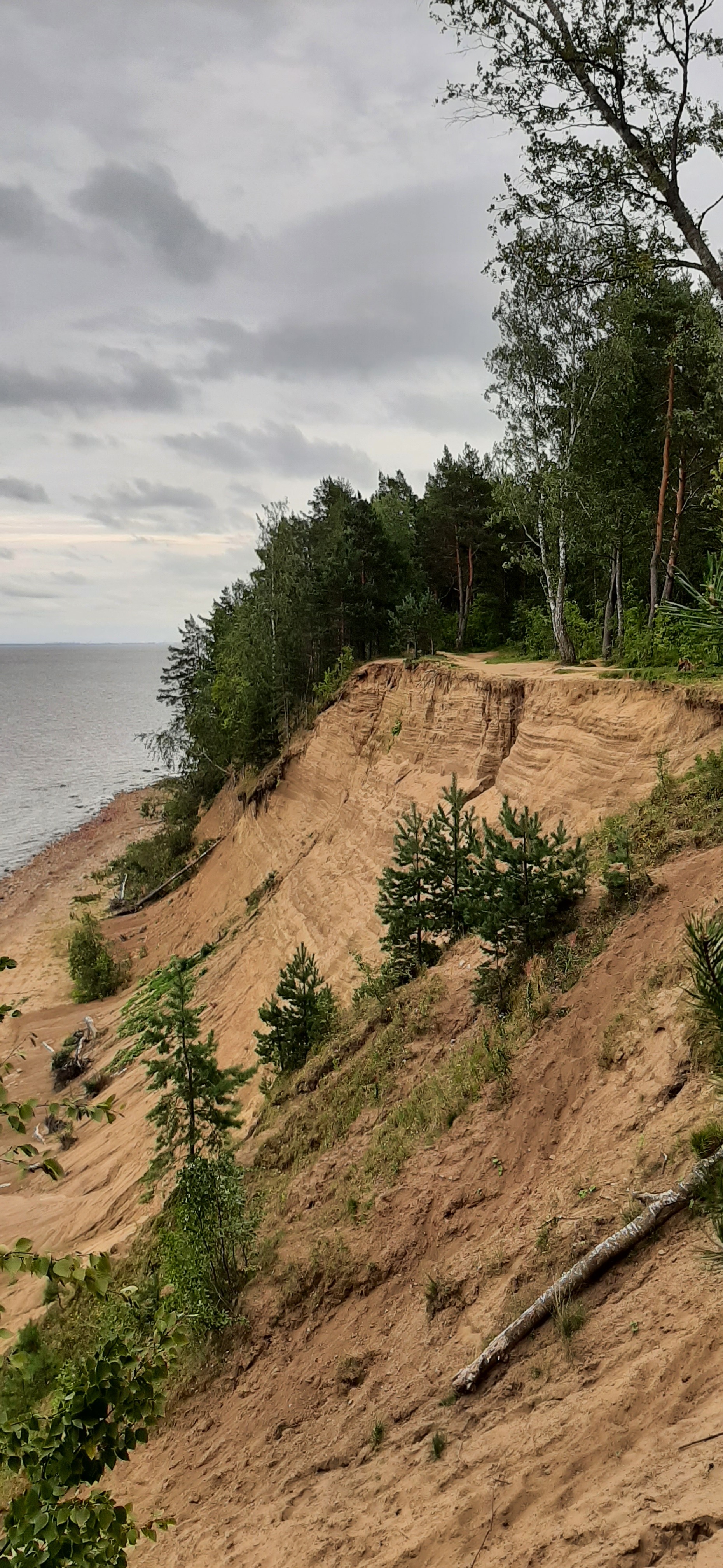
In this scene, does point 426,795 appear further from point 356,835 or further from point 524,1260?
point 524,1260

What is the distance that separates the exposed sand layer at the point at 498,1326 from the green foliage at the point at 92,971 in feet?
33.9

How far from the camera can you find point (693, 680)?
1413cm

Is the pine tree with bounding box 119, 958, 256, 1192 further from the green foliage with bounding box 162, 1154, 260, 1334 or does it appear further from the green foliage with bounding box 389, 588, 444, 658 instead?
the green foliage with bounding box 389, 588, 444, 658

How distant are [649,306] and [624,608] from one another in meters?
8.52

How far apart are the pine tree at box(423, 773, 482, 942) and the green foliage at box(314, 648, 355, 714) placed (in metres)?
16.5

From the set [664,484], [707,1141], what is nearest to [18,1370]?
[707,1141]

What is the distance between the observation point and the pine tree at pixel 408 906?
12266 millimetres

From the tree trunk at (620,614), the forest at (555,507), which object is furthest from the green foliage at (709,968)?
the tree trunk at (620,614)

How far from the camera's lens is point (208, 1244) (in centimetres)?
831

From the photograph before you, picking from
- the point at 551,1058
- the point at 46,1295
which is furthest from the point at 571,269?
the point at 46,1295

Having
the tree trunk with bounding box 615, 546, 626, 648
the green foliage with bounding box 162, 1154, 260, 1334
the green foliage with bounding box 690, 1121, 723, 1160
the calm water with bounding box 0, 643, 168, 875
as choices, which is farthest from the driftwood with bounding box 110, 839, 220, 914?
the green foliage with bounding box 690, 1121, 723, 1160

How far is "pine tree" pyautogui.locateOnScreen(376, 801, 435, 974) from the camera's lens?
12266 millimetres

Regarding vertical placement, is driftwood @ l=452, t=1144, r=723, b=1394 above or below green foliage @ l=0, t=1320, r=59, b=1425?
below

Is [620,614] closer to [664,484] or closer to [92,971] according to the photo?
[664,484]
